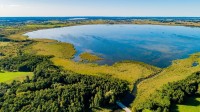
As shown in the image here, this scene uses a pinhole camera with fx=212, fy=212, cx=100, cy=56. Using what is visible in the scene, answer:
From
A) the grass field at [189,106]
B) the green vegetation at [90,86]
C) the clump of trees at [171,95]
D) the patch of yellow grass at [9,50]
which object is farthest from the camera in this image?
the patch of yellow grass at [9,50]

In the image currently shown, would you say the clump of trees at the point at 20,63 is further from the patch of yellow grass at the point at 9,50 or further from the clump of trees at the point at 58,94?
the patch of yellow grass at the point at 9,50

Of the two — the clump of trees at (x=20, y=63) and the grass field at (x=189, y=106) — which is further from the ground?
the clump of trees at (x=20, y=63)

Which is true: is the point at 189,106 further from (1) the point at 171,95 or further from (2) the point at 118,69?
(2) the point at 118,69

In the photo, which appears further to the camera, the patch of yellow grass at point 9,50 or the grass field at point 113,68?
the patch of yellow grass at point 9,50

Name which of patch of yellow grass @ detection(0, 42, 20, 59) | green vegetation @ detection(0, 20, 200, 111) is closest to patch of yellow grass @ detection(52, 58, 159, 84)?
green vegetation @ detection(0, 20, 200, 111)

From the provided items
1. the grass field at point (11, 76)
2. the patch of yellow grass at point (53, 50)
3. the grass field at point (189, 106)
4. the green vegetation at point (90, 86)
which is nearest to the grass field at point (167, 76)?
the green vegetation at point (90, 86)

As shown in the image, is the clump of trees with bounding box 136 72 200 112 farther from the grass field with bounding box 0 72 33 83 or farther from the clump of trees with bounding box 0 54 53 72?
the clump of trees with bounding box 0 54 53 72

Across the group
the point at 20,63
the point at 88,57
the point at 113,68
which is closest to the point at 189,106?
the point at 113,68
